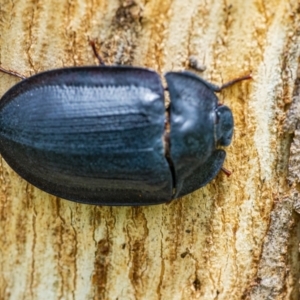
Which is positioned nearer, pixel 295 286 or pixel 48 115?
pixel 48 115

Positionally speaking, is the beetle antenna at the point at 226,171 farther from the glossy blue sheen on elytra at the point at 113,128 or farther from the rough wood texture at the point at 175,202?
the glossy blue sheen on elytra at the point at 113,128

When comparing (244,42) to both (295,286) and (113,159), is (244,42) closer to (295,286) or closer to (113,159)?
(113,159)

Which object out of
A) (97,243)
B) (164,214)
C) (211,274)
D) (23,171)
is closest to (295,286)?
(211,274)

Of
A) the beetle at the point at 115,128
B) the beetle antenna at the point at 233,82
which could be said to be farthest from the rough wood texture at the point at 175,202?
the beetle at the point at 115,128

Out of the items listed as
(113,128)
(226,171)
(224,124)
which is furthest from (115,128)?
(226,171)

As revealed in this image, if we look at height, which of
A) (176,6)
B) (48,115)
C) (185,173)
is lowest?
(185,173)
